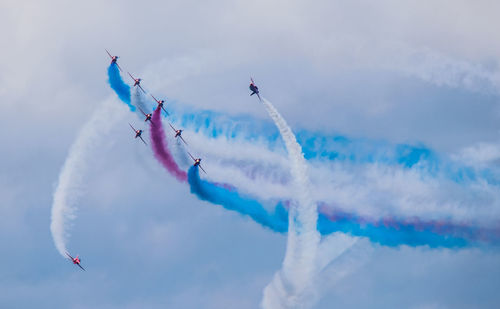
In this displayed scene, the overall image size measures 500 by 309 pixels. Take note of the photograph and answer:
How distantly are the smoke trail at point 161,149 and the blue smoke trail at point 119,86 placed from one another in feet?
10.7

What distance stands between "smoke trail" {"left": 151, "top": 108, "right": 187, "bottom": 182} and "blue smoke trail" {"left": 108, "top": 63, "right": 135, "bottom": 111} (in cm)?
325

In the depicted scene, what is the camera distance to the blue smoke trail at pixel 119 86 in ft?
319

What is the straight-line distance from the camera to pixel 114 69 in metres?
99.4

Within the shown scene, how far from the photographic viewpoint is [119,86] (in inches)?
3853

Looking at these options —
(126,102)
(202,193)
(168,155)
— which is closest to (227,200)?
(202,193)

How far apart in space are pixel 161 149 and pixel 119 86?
31.6 ft

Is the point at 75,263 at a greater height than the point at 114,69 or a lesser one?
lesser

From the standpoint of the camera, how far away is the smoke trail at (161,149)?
Answer: 94.3m

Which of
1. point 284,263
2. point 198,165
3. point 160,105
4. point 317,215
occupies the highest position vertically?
point 160,105

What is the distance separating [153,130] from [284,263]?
24.8 meters

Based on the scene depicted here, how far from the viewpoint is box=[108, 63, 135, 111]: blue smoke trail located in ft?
319

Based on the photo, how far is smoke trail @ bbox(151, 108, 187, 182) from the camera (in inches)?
3713

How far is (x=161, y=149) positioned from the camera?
95.7 metres

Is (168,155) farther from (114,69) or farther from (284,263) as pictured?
(284,263)
